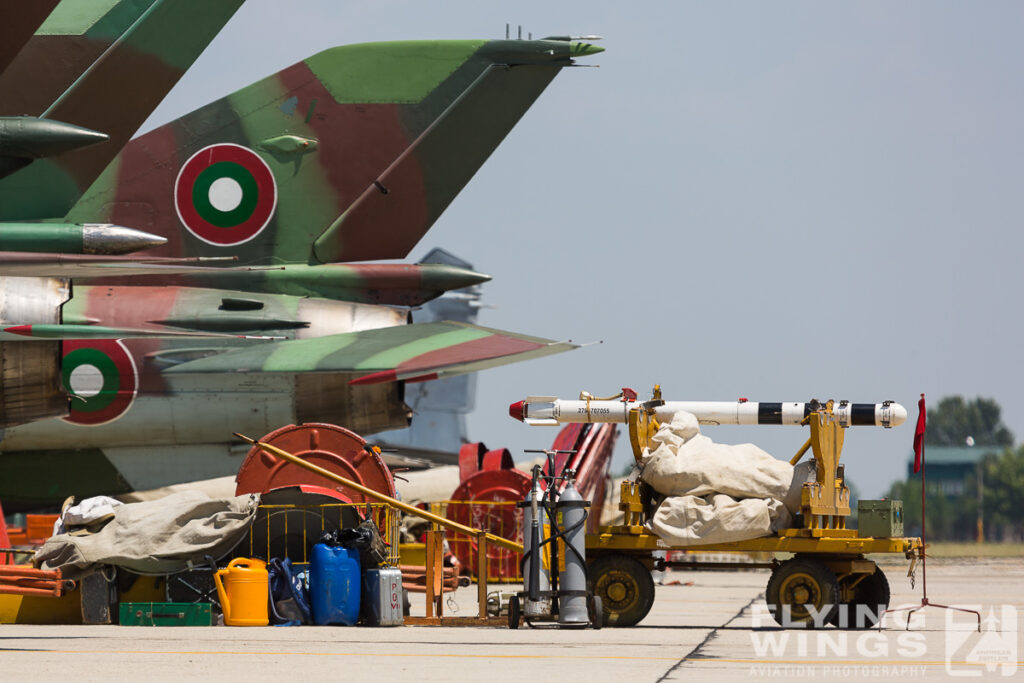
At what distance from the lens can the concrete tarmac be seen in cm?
918

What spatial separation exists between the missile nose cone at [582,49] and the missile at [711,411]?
9.54m

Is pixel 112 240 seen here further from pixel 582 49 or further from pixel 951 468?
pixel 951 468

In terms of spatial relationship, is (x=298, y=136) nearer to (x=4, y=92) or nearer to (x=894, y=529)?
(x=4, y=92)

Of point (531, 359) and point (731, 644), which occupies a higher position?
point (531, 359)

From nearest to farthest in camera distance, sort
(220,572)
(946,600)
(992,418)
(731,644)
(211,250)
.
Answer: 1. (731,644)
2. (220,572)
3. (946,600)
4. (211,250)
5. (992,418)

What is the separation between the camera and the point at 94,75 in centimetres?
2183

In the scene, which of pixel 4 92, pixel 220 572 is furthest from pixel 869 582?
pixel 4 92

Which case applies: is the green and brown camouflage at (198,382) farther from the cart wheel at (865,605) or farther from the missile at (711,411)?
the cart wheel at (865,605)

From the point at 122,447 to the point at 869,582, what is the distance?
1347cm

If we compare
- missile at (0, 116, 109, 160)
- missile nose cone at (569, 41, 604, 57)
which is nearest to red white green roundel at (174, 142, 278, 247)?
missile nose cone at (569, 41, 604, 57)

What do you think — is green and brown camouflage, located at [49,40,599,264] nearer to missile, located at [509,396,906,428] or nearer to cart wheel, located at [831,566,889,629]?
missile, located at [509,396,906,428]

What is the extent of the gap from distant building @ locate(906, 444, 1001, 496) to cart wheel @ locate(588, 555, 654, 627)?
416 ft

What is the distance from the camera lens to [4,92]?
2355 cm

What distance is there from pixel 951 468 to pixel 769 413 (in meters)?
130
